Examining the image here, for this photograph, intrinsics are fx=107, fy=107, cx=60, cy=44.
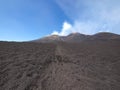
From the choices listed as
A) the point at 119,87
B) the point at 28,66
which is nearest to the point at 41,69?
the point at 28,66

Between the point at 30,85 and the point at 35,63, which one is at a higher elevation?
the point at 35,63

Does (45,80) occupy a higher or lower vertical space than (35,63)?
lower

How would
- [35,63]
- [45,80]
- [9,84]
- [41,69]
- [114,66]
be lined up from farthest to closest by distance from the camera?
[114,66], [35,63], [41,69], [45,80], [9,84]

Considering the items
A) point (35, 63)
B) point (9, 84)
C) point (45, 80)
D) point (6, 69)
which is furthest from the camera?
point (35, 63)

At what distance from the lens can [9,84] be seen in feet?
14.4

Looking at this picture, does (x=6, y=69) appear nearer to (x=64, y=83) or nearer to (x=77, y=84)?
(x=64, y=83)

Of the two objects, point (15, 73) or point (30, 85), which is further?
point (15, 73)

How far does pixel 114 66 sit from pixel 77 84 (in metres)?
4.99

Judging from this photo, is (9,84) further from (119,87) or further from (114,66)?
(114,66)

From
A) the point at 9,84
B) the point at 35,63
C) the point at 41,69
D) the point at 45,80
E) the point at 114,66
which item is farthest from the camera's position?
the point at 114,66

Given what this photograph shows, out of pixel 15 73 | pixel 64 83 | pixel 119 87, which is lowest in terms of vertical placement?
pixel 119 87

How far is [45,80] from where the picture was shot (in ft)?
16.6

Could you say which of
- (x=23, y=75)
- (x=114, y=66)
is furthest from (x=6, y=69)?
(x=114, y=66)

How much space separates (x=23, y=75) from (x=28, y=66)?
102 cm
